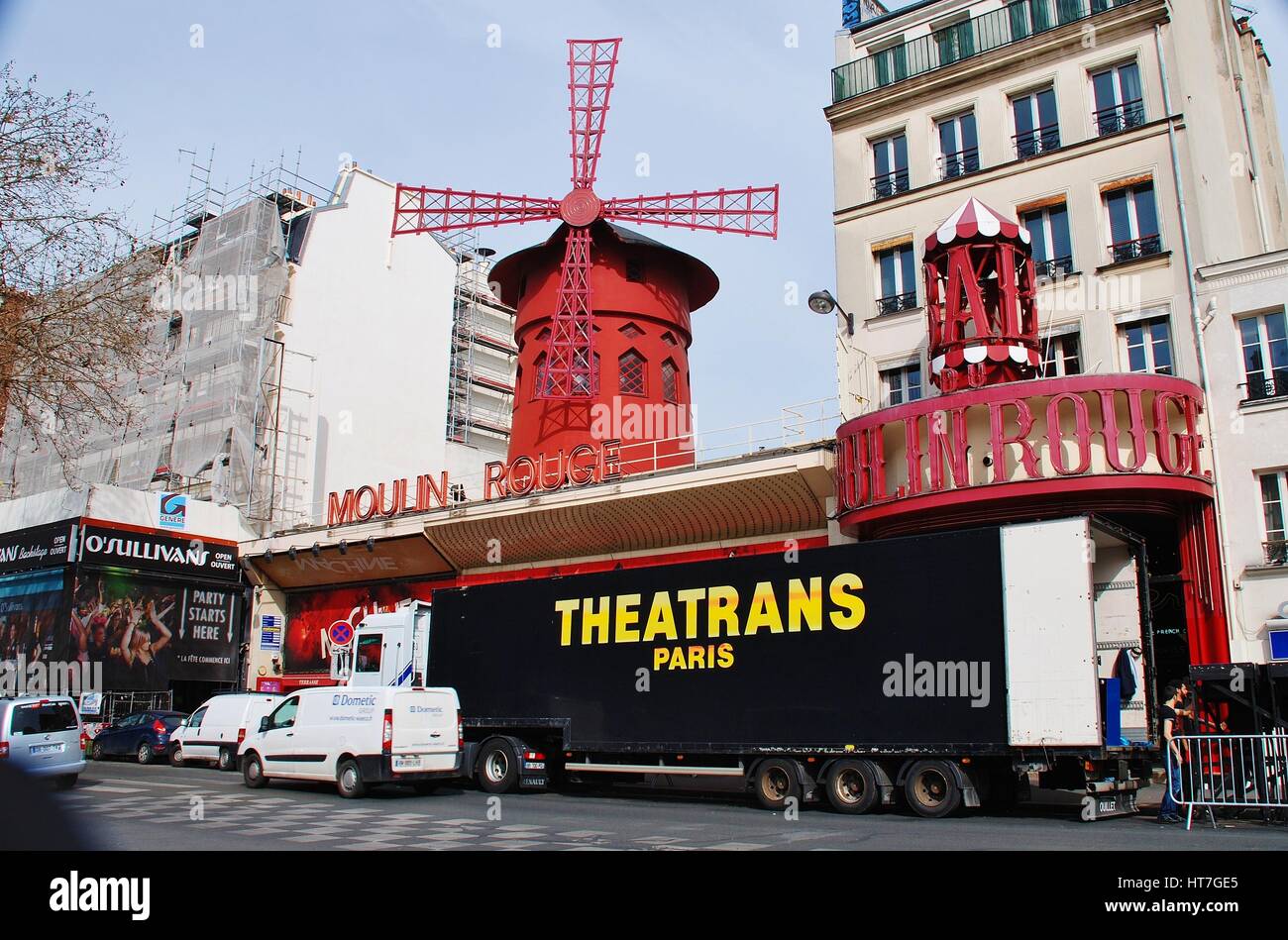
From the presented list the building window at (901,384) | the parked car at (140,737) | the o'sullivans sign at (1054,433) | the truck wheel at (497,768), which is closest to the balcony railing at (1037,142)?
the building window at (901,384)

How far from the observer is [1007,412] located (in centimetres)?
1811

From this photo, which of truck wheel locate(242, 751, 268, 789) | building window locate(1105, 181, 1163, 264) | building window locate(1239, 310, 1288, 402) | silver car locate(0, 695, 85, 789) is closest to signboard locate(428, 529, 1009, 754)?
truck wheel locate(242, 751, 268, 789)

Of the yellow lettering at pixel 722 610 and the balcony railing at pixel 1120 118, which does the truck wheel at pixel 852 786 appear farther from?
the balcony railing at pixel 1120 118

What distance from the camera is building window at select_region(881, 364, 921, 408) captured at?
22531 millimetres

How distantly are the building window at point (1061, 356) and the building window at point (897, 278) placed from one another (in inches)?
124

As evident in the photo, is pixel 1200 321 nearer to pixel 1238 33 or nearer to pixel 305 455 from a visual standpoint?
pixel 1238 33

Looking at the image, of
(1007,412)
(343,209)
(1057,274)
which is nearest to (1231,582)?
(1007,412)

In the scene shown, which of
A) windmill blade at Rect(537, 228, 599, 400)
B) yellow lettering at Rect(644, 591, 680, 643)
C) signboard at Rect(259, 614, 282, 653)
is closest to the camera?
yellow lettering at Rect(644, 591, 680, 643)

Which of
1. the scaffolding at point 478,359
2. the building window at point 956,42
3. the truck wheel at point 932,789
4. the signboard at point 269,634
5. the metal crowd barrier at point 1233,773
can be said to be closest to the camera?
the metal crowd barrier at point 1233,773

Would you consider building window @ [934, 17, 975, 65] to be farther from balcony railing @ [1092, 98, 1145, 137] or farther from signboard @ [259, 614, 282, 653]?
signboard @ [259, 614, 282, 653]

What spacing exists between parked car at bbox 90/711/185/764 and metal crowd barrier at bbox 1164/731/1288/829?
23305mm

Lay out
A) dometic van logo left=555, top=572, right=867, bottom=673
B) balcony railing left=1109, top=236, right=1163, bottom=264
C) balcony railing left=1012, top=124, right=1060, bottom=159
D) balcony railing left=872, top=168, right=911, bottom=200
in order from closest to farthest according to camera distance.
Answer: dometic van logo left=555, top=572, right=867, bottom=673 → balcony railing left=1109, top=236, right=1163, bottom=264 → balcony railing left=1012, top=124, right=1060, bottom=159 → balcony railing left=872, top=168, right=911, bottom=200

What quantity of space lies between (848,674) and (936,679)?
4.06 ft
